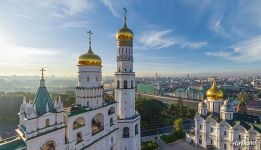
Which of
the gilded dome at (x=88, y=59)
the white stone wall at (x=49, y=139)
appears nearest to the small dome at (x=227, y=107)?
the gilded dome at (x=88, y=59)

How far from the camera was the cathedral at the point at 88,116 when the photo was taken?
709 inches

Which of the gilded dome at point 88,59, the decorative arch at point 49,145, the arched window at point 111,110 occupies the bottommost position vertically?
the decorative arch at point 49,145

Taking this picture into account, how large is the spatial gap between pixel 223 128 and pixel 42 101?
28222 millimetres

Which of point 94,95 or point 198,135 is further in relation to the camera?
point 198,135

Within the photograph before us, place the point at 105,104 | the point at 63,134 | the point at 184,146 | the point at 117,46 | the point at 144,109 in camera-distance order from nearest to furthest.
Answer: the point at 63,134
the point at 105,104
the point at 117,46
the point at 184,146
the point at 144,109

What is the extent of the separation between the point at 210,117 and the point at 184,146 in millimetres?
6660

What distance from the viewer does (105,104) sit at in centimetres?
2794

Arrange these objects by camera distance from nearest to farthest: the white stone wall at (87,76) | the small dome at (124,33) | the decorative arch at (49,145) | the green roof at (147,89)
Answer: the decorative arch at (49,145), the white stone wall at (87,76), the small dome at (124,33), the green roof at (147,89)

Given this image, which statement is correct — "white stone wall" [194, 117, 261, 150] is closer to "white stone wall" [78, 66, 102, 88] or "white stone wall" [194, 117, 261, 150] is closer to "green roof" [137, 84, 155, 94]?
"white stone wall" [78, 66, 102, 88]

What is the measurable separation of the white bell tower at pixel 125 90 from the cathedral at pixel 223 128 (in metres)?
13.3

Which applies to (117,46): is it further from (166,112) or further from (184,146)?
(166,112)

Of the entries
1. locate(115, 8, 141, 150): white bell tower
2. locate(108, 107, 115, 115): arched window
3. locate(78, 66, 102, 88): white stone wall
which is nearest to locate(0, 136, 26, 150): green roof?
locate(78, 66, 102, 88): white stone wall

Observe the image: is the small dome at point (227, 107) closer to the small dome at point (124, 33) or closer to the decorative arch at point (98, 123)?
the small dome at point (124, 33)

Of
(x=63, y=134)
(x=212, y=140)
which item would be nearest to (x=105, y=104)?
(x=63, y=134)
